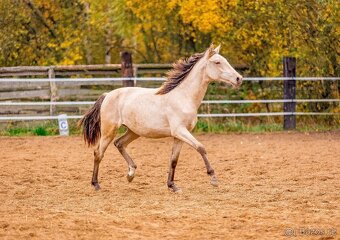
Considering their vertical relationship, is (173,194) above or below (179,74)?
below

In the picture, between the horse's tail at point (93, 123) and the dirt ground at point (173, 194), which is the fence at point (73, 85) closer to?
the dirt ground at point (173, 194)

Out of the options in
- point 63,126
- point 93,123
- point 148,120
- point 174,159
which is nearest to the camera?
point 174,159

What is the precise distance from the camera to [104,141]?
9.65m

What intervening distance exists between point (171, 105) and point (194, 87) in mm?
369

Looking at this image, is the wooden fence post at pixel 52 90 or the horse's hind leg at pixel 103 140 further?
the wooden fence post at pixel 52 90

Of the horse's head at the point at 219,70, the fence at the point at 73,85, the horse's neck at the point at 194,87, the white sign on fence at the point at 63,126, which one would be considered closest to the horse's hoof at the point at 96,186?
the horse's neck at the point at 194,87

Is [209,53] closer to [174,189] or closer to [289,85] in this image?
[174,189]

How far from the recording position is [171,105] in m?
9.18

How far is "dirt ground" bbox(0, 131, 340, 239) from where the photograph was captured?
665cm

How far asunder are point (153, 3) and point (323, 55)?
4.26m

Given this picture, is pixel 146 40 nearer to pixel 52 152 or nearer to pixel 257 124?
pixel 257 124

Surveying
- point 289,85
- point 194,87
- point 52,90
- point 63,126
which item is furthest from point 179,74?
point 52,90

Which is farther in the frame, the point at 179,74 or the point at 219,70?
the point at 179,74

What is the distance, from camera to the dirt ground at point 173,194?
6.65 meters
